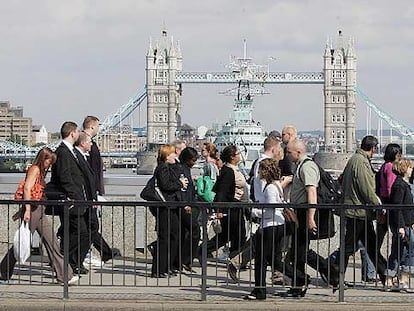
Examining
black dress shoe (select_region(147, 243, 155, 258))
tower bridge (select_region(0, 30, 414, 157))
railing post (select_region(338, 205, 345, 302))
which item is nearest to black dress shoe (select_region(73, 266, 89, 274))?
black dress shoe (select_region(147, 243, 155, 258))

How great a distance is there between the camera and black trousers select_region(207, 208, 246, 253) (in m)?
9.91

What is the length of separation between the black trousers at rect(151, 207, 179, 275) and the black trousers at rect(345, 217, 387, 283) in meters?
1.75

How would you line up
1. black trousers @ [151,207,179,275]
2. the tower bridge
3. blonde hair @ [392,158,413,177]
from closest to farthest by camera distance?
black trousers @ [151,207,179,275], blonde hair @ [392,158,413,177], the tower bridge

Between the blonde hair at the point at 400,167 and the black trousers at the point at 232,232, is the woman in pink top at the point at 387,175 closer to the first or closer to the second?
the blonde hair at the point at 400,167

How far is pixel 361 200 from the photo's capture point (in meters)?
10.0

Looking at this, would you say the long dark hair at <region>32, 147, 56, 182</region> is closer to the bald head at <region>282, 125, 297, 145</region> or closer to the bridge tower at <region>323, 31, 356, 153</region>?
the bald head at <region>282, 125, 297, 145</region>

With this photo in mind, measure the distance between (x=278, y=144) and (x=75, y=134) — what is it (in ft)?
7.33

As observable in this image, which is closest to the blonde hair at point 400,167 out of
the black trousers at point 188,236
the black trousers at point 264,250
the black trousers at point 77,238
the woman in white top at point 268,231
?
the woman in white top at point 268,231

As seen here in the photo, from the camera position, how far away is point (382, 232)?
9.76 meters

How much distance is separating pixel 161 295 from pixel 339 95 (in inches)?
5929

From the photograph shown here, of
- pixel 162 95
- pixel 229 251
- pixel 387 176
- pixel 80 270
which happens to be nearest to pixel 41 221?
pixel 80 270

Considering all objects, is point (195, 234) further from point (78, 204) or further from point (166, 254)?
point (78, 204)

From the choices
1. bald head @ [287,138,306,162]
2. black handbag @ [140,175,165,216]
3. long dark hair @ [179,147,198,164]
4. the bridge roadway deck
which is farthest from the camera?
long dark hair @ [179,147,198,164]

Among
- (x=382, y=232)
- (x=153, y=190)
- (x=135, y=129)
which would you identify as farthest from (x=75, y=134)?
(x=135, y=129)
